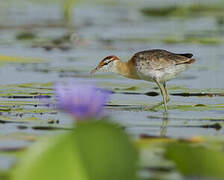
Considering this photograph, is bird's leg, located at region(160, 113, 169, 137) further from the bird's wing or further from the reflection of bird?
the bird's wing

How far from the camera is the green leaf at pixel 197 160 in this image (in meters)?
3.15

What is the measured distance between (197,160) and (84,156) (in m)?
0.73

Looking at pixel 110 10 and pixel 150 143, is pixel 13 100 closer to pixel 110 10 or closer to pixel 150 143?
pixel 150 143

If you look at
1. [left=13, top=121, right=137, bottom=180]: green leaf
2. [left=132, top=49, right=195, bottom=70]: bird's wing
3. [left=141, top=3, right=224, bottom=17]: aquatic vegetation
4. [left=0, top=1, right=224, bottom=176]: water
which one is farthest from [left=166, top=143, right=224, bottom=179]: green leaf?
[left=141, top=3, right=224, bottom=17]: aquatic vegetation

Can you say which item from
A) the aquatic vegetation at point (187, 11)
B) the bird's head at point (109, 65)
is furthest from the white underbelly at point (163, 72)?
the aquatic vegetation at point (187, 11)

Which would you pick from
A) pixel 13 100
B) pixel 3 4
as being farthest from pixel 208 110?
pixel 3 4

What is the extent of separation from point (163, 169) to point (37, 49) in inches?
414

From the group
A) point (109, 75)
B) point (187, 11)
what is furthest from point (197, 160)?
point (187, 11)

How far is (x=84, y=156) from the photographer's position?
2.66m

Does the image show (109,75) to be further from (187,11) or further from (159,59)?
(187,11)

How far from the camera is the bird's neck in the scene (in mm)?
9437

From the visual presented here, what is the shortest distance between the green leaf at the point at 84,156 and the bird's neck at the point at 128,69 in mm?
6664

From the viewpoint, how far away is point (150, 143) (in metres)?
4.54

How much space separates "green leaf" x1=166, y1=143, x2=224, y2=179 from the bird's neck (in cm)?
615
